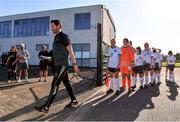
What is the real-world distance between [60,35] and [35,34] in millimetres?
35716

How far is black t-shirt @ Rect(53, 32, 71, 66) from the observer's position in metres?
7.95

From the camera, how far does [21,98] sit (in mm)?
9648

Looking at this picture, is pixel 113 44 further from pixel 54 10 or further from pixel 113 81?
pixel 54 10

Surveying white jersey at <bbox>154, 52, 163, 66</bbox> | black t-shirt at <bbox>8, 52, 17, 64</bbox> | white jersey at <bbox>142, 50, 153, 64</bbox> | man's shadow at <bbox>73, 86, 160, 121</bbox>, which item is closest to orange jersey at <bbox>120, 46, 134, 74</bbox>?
man's shadow at <bbox>73, 86, 160, 121</bbox>

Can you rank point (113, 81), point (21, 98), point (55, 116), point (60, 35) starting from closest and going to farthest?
point (55, 116) → point (60, 35) → point (21, 98) → point (113, 81)

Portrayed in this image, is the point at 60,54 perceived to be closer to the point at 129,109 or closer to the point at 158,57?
the point at 129,109

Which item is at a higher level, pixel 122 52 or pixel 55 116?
pixel 122 52

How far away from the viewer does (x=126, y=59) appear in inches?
486

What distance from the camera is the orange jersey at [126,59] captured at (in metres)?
12.3

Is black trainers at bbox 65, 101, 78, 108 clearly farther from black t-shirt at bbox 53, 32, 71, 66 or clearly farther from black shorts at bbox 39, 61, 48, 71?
black shorts at bbox 39, 61, 48, 71

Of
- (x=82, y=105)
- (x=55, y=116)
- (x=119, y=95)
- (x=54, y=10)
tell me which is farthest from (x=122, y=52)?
(x=54, y=10)

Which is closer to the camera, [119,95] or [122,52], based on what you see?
[119,95]

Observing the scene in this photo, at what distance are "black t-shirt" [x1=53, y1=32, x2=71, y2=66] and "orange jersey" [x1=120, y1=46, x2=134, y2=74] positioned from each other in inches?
182

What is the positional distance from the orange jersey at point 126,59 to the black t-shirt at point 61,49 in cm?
461
